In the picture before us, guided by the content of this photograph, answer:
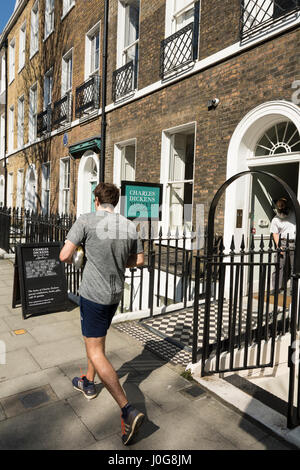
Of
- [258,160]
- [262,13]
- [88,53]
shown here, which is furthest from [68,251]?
[88,53]

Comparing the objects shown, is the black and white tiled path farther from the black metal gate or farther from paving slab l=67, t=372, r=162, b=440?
paving slab l=67, t=372, r=162, b=440

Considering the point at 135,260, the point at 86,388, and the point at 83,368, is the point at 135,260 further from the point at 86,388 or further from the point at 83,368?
the point at 83,368

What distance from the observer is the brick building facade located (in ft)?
18.1

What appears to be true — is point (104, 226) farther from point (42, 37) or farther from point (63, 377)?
point (42, 37)

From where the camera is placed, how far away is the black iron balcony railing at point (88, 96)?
34.1ft

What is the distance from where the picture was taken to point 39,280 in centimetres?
498

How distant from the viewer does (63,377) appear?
3.17 metres

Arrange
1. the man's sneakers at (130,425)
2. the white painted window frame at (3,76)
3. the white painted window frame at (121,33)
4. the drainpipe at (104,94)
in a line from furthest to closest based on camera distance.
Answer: the white painted window frame at (3,76) < the drainpipe at (104,94) < the white painted window frame at (121,33) < the man's sneakers at (130,425)

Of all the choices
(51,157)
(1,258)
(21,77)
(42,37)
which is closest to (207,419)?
(1,258)

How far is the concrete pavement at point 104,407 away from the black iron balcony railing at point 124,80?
7.09 m

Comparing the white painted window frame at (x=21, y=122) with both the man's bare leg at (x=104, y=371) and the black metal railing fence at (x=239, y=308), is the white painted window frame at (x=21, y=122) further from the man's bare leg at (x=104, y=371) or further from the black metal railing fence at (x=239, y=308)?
the man's bare leg at (x=104, y=371)

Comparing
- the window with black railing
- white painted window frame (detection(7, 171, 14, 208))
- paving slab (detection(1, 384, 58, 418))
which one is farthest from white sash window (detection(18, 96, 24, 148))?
paving slab (detection(1, 384, 58, 418))

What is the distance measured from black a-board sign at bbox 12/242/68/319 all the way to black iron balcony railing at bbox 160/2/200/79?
4648mm

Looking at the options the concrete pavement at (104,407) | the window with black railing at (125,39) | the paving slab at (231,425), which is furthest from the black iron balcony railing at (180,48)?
the paving slab at (231,425)
